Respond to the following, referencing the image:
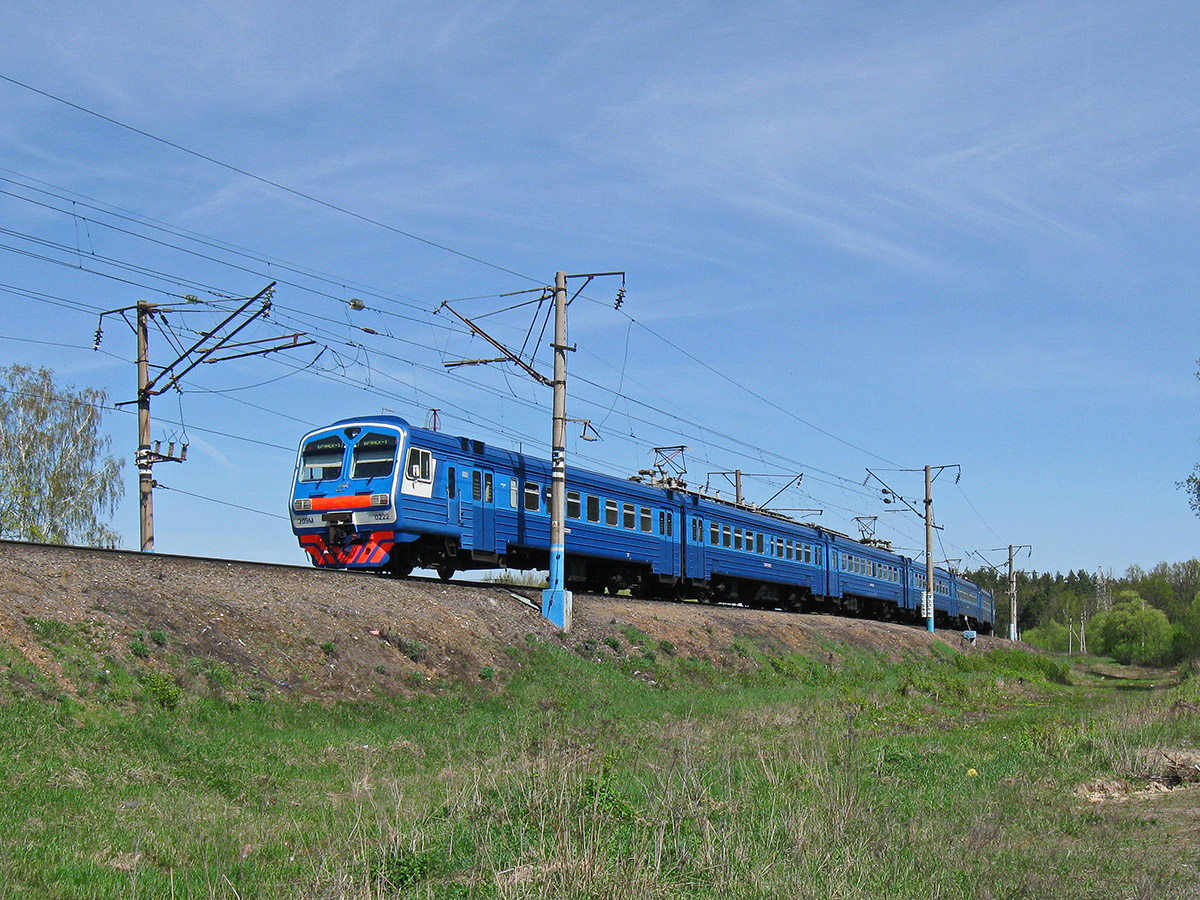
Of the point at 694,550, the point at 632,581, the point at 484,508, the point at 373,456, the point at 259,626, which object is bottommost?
the point at 259,626

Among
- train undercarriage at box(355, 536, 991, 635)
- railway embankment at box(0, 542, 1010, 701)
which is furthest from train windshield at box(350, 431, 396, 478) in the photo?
railway embankment at box(0, 542, 1010, 701)

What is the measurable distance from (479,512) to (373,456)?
2865 millimetres

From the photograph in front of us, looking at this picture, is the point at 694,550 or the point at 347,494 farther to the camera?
the point at 694,550

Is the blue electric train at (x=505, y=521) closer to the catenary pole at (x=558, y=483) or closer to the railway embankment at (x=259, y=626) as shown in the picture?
the railway embankment at (x=259, y=626)

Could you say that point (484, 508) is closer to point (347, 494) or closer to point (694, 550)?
point (347, 494)

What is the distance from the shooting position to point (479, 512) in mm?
23922

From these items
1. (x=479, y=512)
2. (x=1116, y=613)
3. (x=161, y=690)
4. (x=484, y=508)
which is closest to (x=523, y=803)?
(x=161, y=690)

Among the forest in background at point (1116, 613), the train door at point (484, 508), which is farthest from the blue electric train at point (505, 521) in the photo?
the forest in background at point (1116, 613)

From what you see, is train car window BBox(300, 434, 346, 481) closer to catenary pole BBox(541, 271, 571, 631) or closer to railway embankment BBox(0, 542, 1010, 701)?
railway embankment BBox(0, 542, 1010, 701)

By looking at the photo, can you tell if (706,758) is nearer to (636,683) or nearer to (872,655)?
(636,683)

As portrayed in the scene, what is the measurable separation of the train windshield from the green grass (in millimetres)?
5627

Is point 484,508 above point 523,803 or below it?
above

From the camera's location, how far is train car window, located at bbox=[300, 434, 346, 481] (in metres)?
22.8

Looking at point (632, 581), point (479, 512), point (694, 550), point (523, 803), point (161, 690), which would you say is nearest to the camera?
point (523, 803)
